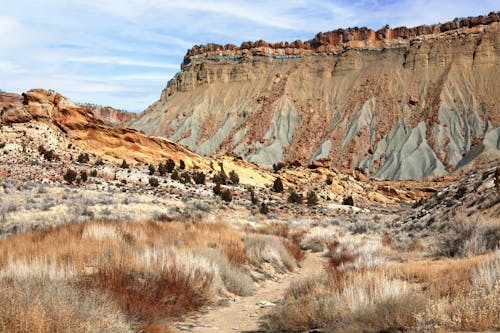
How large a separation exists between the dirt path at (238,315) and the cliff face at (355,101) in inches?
3318

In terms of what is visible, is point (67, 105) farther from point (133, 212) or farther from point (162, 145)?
point (133, 212)

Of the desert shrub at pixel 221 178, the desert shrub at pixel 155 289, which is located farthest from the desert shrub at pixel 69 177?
the desert shrub at pixel 155 289

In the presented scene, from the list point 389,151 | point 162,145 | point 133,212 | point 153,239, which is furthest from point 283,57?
point 153,239

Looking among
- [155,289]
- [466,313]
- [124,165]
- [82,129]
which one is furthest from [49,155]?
[466,313]

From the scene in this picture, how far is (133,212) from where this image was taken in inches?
842

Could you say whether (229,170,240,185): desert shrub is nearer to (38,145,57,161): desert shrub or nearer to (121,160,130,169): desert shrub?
(121,160,130,169): desert shrub

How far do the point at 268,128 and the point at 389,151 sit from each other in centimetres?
3021

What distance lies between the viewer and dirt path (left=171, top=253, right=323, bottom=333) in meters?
6.77

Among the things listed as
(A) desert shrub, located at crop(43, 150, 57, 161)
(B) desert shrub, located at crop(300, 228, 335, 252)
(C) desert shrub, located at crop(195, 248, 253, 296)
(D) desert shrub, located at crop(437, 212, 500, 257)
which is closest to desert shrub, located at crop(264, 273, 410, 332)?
(C) desert shrub, located at crop(195, 248, 253, 296)

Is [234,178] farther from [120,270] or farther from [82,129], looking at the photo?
[120,270]

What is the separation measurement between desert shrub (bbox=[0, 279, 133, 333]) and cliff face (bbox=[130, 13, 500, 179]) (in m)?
89.2

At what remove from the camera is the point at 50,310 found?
14.7 feet

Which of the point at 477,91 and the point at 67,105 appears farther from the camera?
the point at 477,91

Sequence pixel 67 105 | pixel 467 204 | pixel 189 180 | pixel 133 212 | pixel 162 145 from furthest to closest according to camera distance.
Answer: pixel 162 145 < pixel 67 105 < pixel 189 180 < pixel 133 212 < pixel 467 204
